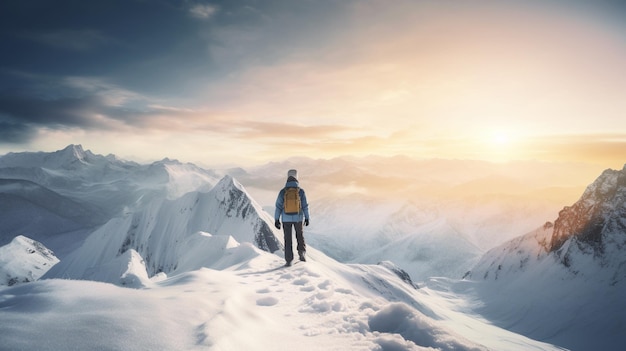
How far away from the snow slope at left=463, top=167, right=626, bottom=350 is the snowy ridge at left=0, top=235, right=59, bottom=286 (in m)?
224

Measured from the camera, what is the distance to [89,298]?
212 inches

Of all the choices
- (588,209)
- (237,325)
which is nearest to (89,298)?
(237,325)

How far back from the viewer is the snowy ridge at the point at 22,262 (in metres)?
137

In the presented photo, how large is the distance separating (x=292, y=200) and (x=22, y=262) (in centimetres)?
19201

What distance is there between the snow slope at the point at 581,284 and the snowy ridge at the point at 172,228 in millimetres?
136139

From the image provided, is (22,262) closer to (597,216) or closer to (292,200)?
(292,200)

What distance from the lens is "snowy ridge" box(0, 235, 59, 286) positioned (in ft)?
450

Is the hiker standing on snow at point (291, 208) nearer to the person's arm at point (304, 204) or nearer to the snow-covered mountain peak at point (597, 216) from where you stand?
the person's arm at point (304, 204)

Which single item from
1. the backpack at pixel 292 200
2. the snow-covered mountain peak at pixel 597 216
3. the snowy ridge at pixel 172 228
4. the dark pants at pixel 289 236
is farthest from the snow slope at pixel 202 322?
the snow-covered mountain peak at pixel 597 216

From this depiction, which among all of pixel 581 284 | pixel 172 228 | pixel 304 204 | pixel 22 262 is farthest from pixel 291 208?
pixel 581 284

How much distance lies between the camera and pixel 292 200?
15367mm

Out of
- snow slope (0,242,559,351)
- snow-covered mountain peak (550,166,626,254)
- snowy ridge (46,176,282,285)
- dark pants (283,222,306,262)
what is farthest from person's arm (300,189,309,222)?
snow-covered mountain peak (550,166,626,254)

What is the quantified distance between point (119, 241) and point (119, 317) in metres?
210

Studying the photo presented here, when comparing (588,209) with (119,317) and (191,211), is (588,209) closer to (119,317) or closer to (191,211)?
(191,211)
